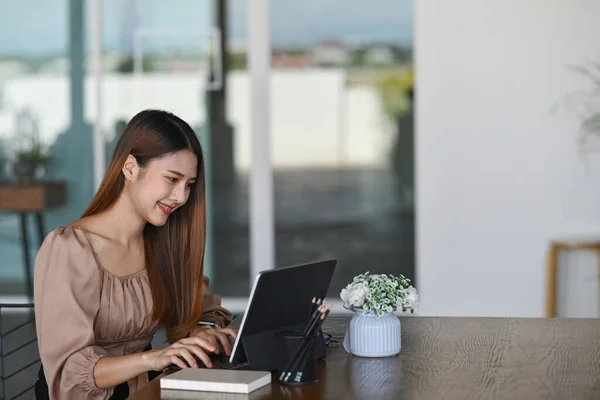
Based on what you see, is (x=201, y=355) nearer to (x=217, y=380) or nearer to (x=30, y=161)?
(x=217, y=380)

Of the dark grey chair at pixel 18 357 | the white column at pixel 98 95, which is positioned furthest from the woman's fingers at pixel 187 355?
the white column at pixel 98 95

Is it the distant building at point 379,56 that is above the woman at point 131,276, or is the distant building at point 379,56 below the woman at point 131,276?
above

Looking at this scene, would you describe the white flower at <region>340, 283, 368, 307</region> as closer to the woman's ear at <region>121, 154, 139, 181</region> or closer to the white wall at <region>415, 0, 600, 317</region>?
the woman's ear at <region>121, 154, 139, 181</region>

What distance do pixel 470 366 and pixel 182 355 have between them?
652 millimetres

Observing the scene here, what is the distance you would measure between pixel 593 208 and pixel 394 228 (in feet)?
3.70

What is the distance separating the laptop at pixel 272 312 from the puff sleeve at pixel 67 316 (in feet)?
1.09

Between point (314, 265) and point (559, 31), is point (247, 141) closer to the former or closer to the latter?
point (559, 31)

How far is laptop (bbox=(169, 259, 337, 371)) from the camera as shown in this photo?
218cm

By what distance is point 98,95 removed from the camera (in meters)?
5.78

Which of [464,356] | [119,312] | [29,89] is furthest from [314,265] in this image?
[29,89]

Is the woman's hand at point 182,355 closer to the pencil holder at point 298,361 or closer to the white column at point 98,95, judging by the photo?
the pencil holder at point 298,361

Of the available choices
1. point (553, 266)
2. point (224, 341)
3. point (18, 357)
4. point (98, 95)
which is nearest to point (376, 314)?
point (224, 341)

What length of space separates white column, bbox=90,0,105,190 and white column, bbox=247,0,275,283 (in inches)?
33.7

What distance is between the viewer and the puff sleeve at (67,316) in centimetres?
241
